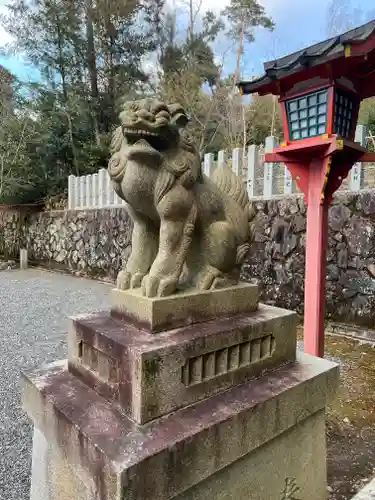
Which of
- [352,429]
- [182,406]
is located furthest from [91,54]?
[182,406]

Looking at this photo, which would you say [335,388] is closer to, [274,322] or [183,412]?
[274,322]

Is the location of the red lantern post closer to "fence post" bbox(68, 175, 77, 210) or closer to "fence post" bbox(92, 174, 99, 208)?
"fence post" bbox(92, 174, 99, 208)

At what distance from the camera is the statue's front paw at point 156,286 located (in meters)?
1.27

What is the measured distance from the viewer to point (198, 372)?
1252 millimetres

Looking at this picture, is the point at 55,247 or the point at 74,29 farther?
the point at 74,29

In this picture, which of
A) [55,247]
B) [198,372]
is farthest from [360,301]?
[55,247]

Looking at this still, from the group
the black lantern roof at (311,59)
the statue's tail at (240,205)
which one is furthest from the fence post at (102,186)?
the statue's tail at (240,205)

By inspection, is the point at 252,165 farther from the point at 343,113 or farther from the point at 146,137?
the point at 146,137

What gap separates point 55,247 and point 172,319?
830 centimetres

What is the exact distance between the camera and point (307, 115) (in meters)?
2.26

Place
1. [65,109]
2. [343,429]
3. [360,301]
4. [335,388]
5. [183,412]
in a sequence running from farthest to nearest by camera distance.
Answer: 1. [65,109]
2. [360,301]
3. [343,429]
4. [335,388]
5. [183,412]

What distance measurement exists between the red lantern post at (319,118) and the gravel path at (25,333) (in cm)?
188

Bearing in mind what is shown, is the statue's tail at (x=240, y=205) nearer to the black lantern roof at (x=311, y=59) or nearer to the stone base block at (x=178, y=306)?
the stone base block at (x=178, y=306)

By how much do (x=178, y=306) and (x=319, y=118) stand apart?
1.58 meters
